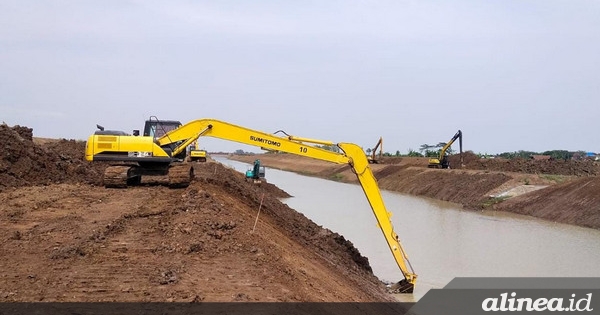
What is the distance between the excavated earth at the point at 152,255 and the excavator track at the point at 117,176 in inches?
14.4

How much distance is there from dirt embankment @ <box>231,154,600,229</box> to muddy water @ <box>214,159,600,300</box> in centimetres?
165

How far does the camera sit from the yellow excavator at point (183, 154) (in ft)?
46.6

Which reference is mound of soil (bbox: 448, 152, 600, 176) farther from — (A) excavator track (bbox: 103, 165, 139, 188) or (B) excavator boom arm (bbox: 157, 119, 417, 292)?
(A) excavator track (bbox: 103, 165, 139, 188)

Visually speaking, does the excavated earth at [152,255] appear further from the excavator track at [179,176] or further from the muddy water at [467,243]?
the muddy water at [467,243]

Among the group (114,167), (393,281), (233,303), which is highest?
(114,167)

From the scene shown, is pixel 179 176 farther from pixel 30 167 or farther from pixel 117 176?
pixel 30 167

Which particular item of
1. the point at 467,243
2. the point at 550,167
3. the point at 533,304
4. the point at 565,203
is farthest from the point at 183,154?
the point at 550,167

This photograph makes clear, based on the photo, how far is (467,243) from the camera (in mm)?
23875

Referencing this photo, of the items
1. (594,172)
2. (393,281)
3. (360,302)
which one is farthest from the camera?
(594,172)

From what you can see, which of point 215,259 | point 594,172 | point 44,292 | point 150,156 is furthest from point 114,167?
point 594,172

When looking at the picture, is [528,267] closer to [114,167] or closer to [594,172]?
[114,167]

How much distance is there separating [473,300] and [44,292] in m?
10.1

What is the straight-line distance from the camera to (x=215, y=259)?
345 inches

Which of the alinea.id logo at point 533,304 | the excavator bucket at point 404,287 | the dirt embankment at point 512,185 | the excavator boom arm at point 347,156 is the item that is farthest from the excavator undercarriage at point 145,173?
the dirt embankment at point 512,185
